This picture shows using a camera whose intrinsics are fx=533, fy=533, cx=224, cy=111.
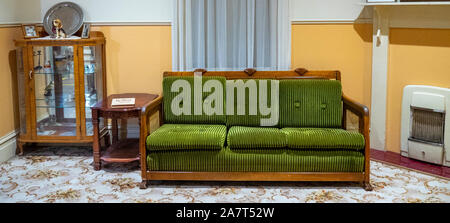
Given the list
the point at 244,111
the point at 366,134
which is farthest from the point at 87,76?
the point at 366,134

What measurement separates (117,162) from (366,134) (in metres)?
2.04

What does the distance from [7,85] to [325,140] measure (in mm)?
2736

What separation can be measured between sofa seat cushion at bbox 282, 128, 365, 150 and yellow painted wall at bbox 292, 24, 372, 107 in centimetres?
108

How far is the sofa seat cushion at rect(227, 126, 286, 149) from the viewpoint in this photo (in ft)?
12.3

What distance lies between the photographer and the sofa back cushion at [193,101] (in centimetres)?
423

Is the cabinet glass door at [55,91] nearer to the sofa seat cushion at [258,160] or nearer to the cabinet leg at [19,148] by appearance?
the cabinet leg at [19,148]

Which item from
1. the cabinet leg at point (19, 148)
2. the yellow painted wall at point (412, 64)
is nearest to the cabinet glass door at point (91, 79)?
the cabinet leg at point (19, 148)

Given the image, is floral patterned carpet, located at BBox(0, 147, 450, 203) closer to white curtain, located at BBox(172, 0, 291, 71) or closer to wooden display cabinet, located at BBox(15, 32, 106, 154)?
wooden display cabinet, located at BBox(15, 32, 106, 154)

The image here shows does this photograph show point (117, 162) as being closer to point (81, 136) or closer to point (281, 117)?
point (81, 136)

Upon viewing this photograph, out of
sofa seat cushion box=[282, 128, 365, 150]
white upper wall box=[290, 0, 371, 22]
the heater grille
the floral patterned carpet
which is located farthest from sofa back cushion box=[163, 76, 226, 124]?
the heater grille

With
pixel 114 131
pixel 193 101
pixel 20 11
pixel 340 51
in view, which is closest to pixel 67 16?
pixel 20 11

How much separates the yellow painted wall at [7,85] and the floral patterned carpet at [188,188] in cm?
47

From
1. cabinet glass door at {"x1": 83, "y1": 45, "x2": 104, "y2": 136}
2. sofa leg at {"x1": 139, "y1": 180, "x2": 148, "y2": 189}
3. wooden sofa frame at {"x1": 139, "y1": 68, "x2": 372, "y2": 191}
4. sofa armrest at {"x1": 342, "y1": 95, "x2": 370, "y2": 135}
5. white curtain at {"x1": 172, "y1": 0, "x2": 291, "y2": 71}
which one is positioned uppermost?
white curtain at {"x1": 172, "y1": 0, "x2": 291, "y2": 71}

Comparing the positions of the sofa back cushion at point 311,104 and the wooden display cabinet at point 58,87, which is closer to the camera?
the sofa back cushion at point 311,104
